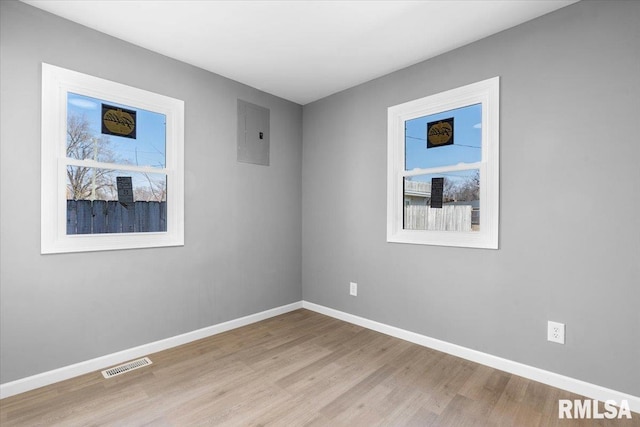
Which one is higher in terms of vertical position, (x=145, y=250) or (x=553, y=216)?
(x=553, y=216)

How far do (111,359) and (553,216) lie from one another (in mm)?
3481

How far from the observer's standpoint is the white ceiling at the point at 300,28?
2.16 metres

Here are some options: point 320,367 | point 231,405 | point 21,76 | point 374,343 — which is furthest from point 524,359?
point 21,76

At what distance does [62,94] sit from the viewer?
2285 millimetres

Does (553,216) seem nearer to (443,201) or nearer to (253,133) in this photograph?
(443,201)

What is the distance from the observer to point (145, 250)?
2695 millimetres

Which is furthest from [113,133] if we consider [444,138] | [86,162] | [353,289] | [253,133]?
[444,138]

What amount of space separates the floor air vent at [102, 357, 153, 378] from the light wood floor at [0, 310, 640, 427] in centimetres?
A: 7

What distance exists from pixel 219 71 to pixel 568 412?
3831 mm

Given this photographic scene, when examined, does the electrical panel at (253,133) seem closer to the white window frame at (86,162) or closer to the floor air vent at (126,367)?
the white window frame at (86,162)

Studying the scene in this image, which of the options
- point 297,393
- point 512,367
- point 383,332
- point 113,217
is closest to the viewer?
point 297,393

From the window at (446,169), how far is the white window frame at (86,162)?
2.04m

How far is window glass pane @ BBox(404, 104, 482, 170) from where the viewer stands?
8.65 feet

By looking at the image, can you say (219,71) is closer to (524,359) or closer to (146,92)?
(146,92)
